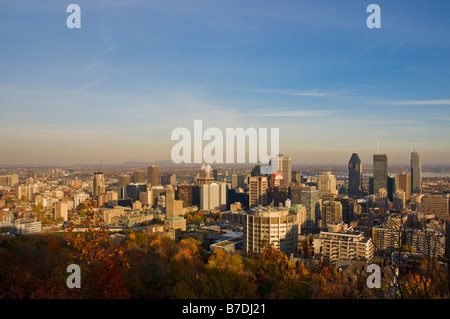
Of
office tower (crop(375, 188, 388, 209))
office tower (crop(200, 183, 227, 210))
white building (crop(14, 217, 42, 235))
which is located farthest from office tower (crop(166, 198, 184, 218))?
office tower (crop(375, 188, 388, 209))

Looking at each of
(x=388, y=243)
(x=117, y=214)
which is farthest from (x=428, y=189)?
(x=117, y=214)

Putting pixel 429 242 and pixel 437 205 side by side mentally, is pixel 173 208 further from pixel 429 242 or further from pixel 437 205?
pixel 429 242

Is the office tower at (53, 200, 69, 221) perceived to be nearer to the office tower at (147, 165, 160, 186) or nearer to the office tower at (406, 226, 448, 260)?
the office tower at (147, 165, 160, 186)

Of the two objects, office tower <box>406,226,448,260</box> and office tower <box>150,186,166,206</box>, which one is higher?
office tower <box>406,226,448,260</box>

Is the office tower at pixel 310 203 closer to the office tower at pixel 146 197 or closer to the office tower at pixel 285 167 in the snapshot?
the office tower at pixel 285 167

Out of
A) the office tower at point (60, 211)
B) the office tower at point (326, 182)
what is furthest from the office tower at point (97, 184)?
the office tower at point (326, 182)

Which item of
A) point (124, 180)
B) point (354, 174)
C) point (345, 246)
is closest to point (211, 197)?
point (124, 180)
